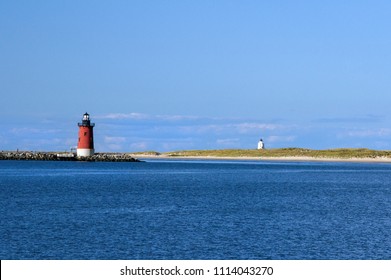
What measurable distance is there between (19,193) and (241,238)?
104 ft

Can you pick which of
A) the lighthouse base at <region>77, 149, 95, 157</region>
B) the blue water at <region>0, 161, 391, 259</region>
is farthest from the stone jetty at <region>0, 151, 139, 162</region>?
the blue water at <region>0, 161, 391, 259</region>

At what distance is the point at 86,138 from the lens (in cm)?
11831

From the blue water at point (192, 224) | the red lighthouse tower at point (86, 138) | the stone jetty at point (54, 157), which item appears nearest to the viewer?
the blue water at point (192, 224)

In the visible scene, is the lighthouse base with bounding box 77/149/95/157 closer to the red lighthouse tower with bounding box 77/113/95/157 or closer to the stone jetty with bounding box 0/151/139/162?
the red lighthouse tower with bounding box 77/113/95/157

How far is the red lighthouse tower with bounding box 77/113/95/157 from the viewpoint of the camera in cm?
11475

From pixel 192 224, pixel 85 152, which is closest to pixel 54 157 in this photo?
pixel 85 152

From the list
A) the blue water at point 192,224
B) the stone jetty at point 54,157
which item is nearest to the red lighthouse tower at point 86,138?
the stone jetty at point 54,157

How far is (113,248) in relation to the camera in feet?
105

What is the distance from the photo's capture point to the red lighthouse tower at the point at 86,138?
114750 millimetres

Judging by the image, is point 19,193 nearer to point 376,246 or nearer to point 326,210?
point 326,210

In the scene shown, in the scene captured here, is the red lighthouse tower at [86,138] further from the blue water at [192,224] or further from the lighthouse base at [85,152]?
the blue water at [192,224]

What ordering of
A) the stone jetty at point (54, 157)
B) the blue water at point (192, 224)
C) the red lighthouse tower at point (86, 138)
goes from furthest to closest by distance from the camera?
the stone jetty at point (54, 157) → the red lighthouse tower at point (86, 138) → the blue water at point (192, 224)

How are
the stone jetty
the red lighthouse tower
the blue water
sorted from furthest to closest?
1. the stone jetty
2. the red lighthouse tower
3. the blue water
